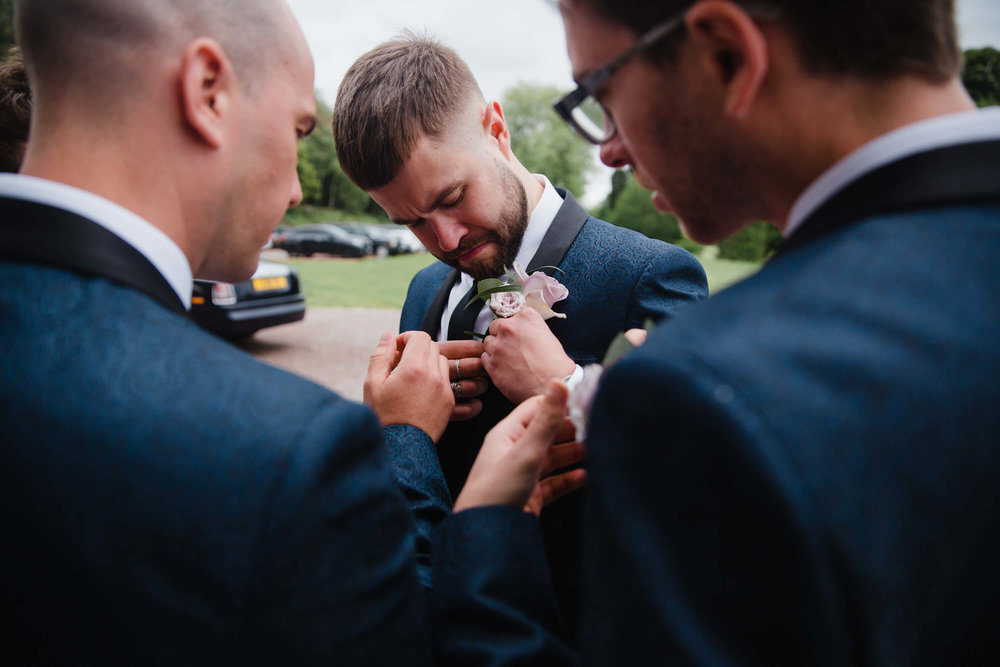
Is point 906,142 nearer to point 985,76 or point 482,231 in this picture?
point 482,231

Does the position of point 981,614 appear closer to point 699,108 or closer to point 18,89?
point 699,108

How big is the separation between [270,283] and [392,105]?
7.31 metres

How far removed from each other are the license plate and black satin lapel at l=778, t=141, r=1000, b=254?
866cm

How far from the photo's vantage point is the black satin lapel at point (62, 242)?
3.13ft

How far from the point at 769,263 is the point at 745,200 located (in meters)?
0.24

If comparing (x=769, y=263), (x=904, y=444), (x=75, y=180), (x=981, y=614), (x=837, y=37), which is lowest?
(x=981, y=614)

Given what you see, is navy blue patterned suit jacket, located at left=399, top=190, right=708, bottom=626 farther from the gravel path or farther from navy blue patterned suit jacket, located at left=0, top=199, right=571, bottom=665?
the gravel path

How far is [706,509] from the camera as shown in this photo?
0.71 metres

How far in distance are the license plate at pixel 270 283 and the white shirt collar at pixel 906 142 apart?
8595mm

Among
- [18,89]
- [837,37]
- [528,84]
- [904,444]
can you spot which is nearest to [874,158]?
[837,37]

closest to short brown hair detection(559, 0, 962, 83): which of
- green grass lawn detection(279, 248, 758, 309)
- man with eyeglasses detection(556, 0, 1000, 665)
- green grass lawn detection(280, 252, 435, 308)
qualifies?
man with eyeglasses detection(556, 0, 1000, 665)

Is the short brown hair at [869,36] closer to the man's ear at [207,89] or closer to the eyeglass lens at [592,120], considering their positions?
the eyeglass lens at [592,120]

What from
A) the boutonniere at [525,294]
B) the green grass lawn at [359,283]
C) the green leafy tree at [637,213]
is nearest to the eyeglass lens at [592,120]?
the boutonniere at [525,294]

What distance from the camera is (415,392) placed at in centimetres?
187
